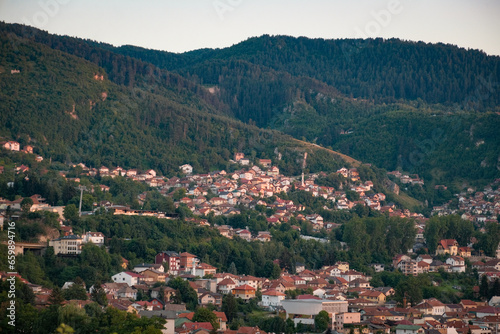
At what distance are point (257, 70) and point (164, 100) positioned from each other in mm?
54726

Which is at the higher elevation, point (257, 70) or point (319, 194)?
point (257, 70)

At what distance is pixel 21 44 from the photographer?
123688 mm

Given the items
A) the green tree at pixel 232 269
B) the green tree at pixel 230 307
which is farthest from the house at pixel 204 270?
the green tree at pixel 230 307

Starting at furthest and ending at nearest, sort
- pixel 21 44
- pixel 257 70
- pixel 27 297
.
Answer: pixel 257 70, pixel 21 44, pixel 27 297

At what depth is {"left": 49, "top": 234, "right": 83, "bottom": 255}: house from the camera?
2689 inches

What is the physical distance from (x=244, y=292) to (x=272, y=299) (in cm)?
238

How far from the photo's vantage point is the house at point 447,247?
88.4 metres

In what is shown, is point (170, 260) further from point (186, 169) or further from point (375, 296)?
point (186, 169)

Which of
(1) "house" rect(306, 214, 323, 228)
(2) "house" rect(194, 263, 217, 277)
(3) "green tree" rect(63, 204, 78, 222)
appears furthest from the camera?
(1) "house" rect(306, 214, 323, 228)

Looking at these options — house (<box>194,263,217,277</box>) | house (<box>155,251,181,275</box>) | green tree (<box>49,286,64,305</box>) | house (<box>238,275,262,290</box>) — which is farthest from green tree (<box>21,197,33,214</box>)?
green tree (<box>49,286,64,305</box>)

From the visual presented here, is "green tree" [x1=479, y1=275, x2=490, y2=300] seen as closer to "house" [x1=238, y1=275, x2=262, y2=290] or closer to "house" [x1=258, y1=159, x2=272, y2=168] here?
"house" [x1=238, y1=275, x2=262, y2=290]

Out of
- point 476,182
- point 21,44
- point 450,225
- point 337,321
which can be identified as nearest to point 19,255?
point 337,321

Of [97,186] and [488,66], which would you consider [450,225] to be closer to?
[97,186]

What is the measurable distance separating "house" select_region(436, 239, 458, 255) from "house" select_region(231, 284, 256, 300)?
25540 mm
